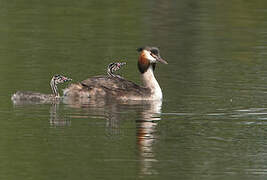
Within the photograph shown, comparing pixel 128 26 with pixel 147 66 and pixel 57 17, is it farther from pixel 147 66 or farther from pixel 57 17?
pixel 147 66

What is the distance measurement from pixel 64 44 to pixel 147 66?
6979mm

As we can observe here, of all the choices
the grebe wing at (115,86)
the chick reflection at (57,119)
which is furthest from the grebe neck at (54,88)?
the chick reflection at (57,119)

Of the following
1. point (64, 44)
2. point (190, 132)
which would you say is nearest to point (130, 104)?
point (190, 132)

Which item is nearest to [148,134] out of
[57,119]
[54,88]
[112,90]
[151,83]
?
[57,119]

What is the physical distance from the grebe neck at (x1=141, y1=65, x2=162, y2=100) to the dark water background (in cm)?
28

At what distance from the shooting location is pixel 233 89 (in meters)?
22.8

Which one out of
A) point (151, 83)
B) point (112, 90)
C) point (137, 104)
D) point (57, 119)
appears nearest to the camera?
point (57, 119)

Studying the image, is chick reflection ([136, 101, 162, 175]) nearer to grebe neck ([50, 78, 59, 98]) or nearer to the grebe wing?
the grebe wing

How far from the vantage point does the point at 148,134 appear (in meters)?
17.9

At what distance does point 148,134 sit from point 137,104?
3.77 metres

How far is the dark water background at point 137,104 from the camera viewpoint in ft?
51.4

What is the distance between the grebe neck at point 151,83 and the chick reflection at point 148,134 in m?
0.29

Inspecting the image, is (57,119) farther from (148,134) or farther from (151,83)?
(151,83)

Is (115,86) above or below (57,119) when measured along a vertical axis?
above
